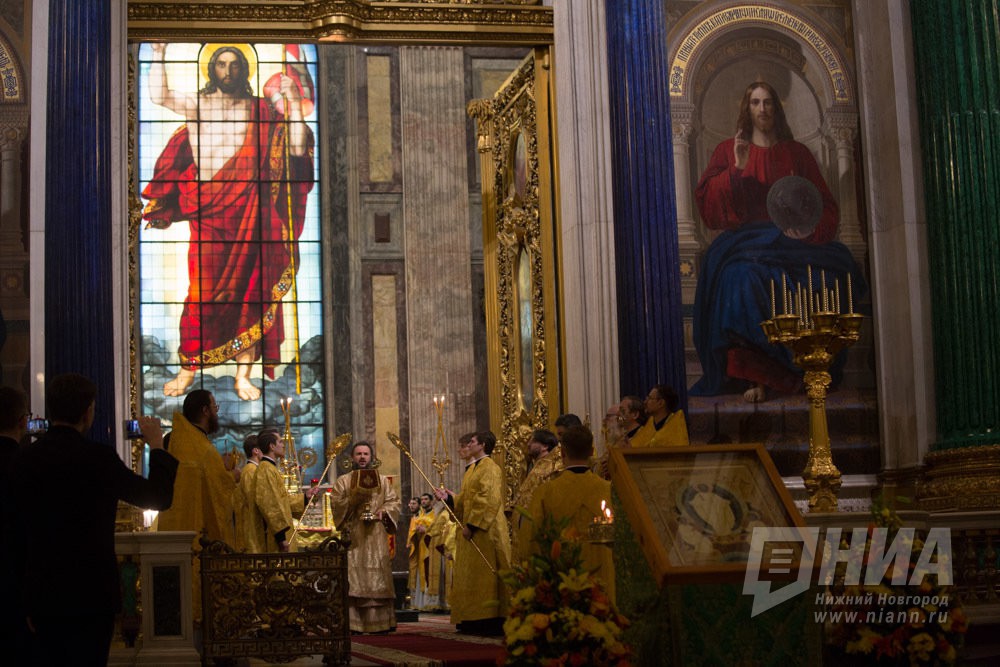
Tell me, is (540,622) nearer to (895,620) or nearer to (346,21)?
(895,620)

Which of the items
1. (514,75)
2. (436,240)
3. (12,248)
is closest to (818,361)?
(514,75)

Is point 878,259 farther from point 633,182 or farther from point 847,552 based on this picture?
point 847,552

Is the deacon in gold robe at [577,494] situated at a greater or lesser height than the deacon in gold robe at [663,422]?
lesser

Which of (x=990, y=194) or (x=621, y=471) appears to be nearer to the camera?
(x=621, y=471)

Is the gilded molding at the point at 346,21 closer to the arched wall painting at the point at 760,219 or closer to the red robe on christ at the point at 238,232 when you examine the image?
the arched wall painting at the point at 760,219

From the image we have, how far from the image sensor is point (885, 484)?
39.6 feet

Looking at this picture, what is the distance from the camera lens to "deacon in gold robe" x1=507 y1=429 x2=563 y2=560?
11.0m

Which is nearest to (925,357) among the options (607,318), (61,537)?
(607,318)

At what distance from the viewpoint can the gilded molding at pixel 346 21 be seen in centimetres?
1198

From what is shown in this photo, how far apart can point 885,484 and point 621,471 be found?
6.76 meters

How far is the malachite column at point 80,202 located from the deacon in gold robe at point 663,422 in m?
4.17

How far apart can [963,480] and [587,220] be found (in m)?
3.82

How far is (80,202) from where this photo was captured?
35.6 ft

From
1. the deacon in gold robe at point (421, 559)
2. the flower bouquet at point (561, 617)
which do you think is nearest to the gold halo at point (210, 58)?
the deacon in gold robe at point (421, 559)
